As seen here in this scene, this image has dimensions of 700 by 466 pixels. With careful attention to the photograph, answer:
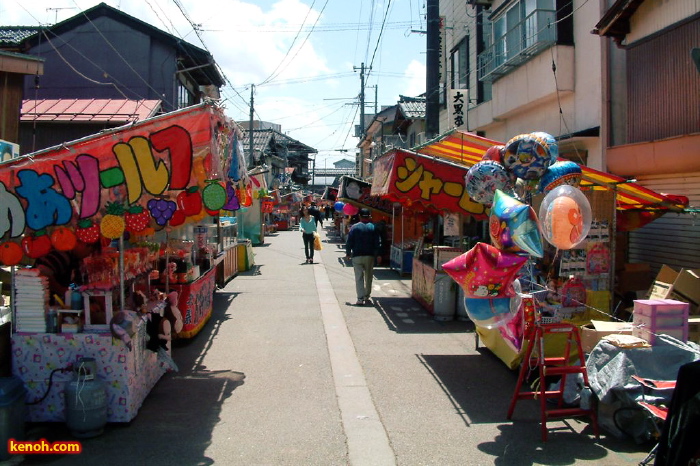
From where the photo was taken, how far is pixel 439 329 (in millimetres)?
10055

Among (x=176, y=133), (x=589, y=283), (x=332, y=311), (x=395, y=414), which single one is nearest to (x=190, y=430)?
(x=395, y=414)

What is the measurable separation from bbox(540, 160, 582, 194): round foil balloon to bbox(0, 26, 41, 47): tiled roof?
18.0 meters

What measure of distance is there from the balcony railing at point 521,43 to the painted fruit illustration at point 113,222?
1081 centimetres

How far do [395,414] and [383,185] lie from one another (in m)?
5.56

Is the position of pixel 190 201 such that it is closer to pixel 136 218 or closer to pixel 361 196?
pixel 136 218

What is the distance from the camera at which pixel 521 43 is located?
1455cm

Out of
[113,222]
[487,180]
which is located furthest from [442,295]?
[113,222]

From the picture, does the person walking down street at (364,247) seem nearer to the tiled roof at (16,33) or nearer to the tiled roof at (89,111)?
the tiled roof at (89,111)

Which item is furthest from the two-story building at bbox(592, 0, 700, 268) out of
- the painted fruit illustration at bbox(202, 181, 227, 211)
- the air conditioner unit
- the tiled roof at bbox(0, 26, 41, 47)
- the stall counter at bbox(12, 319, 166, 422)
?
the tiled roof at bbox(0, 26, 41, 47)

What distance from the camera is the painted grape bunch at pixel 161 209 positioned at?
6.25 metres

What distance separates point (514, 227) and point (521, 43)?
419 inches

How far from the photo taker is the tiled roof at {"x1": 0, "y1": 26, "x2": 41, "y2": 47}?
1934 cm

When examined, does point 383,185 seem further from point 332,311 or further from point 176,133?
point 176,133

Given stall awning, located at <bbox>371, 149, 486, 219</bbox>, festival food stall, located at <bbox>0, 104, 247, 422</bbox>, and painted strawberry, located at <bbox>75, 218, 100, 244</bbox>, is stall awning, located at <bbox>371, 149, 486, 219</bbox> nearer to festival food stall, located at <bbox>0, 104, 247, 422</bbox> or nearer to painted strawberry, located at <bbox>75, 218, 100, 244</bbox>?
festival food stall, located at <bbox>0, 104, 247, 422</bbox>
